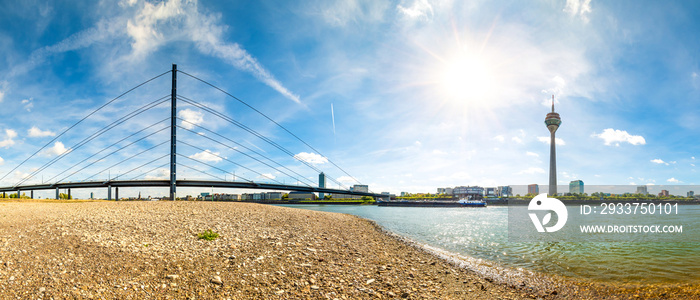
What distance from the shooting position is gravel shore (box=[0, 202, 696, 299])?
852cm

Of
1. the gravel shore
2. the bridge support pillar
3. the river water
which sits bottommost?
the river water

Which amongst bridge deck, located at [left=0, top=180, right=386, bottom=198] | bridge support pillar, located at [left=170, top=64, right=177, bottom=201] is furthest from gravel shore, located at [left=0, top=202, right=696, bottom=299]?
bridge deck, located at [left=0, top=180, right=386, bottom=198]

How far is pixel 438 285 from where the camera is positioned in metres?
10.6

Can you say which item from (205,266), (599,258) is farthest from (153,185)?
(599,258)

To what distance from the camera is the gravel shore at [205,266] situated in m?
8.52

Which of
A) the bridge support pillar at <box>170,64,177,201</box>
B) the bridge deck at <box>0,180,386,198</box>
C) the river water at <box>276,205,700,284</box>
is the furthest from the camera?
the bridge deck at <box>0,180,386,198</box>

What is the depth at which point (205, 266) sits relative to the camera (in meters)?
10.4

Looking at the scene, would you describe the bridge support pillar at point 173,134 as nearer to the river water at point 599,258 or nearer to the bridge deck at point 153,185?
the bridge deck at point 153,185

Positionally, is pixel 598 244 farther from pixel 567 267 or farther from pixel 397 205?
pixel 397 205

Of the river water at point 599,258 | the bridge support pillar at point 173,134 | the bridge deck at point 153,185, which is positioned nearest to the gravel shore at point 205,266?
the river water at point 599,258

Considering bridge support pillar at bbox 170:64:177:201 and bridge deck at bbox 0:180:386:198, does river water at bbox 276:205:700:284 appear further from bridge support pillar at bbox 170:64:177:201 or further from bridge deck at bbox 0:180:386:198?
bridge deck at bbox 0:180:386:198

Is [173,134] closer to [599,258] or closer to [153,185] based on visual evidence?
[599,258]

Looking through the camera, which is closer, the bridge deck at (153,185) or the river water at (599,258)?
the river water at (599,258)

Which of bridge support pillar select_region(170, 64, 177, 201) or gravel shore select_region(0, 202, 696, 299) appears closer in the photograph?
gravel shore select_region(0, 202, 696, 299)
